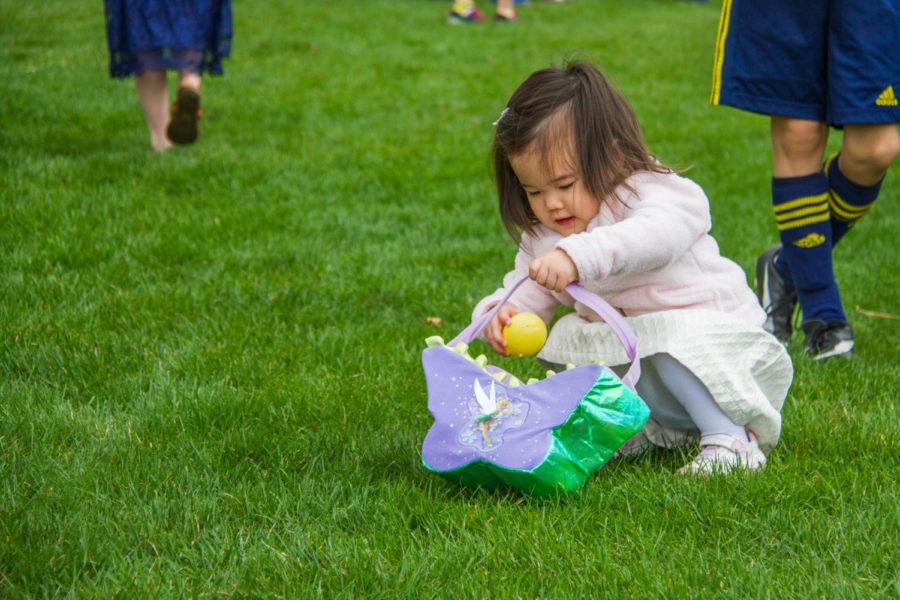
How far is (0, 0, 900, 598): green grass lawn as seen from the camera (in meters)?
2.17

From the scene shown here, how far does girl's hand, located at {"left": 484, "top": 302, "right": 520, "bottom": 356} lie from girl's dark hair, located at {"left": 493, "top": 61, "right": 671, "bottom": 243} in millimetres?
340

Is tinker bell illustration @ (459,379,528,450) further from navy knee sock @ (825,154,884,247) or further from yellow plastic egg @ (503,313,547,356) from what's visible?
navy knee sock @ (825,154,884,247)

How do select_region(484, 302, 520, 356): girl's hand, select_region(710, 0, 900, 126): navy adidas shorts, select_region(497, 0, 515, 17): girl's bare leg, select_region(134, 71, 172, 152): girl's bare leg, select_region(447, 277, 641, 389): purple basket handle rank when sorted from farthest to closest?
select_region(497, 0, 515, 17): girl's bare leg < select_region(134, 71, 172, 152): girl's bare leg < select_region(710, 0, 900, 126): navy adidas shorts < select_region(484, 302, 520, 356): girl's hand < select_region(447, 277, 641, 389): purple basket handle

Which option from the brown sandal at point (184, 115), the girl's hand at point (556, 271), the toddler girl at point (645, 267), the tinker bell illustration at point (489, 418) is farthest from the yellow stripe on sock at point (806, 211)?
the brown sandal at point (184, 115)

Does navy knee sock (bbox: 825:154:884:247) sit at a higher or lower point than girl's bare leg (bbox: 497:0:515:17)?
higher

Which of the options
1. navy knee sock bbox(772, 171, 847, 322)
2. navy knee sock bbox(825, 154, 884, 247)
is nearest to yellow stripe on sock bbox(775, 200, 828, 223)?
navy knee sock bbox(772, 171, 847, 322)

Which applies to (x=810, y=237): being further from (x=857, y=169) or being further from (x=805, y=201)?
(x=857, y=169)

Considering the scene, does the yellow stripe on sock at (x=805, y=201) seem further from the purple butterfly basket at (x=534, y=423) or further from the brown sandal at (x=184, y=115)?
the brown sandal at (x=184, y=115)

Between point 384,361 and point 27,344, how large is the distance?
105 cm

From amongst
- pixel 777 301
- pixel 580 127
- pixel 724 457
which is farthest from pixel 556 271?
pixel 777 301

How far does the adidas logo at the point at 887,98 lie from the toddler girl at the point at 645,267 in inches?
36.4

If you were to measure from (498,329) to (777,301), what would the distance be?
5.55 ft

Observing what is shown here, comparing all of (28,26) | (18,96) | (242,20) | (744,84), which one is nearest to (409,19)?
Answer: (242,20)

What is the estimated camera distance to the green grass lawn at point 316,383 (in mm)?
2172
